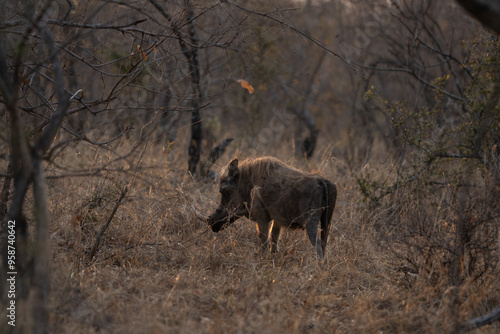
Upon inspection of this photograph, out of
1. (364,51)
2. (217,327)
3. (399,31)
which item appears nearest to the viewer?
(217,327)

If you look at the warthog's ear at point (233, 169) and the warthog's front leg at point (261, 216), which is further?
the warthog's ear at point (233, 169)

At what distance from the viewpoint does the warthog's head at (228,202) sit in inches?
222

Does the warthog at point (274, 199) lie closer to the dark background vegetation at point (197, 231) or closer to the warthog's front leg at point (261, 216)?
the warthog's front leg at point (261, 216)

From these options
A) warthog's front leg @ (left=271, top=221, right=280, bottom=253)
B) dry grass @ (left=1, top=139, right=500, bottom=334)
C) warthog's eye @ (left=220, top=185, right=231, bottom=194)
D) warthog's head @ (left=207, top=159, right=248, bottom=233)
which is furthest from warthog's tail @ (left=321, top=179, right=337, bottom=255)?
warthog's eye @ (left=220, top=185, right=231, bottom=194)

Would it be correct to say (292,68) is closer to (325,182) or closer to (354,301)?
(325,182)

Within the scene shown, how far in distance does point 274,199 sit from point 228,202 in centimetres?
64

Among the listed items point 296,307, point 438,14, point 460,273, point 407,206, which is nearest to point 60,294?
point 296,307

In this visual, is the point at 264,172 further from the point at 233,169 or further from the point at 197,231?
the point at 197,231

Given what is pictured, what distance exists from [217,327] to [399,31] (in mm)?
8426

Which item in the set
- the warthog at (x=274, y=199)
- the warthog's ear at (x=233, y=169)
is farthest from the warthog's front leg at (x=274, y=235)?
the warthog's ear at (x=233, y=169)

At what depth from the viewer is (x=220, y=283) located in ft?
15.2

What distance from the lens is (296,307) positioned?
4234mm

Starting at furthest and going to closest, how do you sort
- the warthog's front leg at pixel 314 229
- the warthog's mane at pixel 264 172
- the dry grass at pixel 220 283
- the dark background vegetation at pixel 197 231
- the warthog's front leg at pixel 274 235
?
the warthog's front leg at pixel 274 235, the warthog's mane at pixel 264 172, the warthog's front leg at pixel 314 229, the dry grass at pixel 220 283, the dark background vegetation at pixel 197 231

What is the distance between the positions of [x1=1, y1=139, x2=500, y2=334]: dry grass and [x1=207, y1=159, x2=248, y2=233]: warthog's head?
0.17 meters
